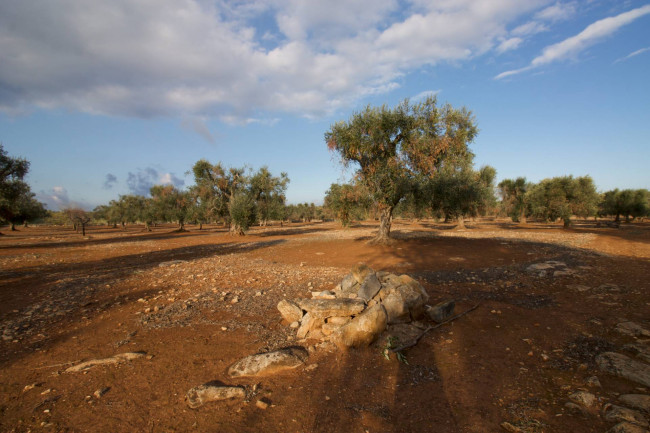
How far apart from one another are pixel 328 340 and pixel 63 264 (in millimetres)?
19195

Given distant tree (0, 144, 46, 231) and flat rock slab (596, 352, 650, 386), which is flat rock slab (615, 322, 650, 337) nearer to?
flat rock slab (596, 352, 650, 386)

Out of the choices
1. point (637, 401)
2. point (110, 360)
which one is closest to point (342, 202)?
point (110, 360)

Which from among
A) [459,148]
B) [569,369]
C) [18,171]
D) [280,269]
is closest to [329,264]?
[280,269]

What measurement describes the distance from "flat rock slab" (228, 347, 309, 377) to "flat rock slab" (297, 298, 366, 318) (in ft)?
4.15

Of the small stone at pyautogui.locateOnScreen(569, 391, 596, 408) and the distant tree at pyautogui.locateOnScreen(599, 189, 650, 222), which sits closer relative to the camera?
the small stone at pyautogui.locateOnScreen(569, 391, 596, 408)

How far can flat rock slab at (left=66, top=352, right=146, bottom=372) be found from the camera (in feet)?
17.2

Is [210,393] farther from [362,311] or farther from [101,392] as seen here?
[362,311]

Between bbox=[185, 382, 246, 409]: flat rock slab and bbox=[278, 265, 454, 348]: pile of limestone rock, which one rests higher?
bbox=[278, 265, 454, 348]: pile of limestone rock

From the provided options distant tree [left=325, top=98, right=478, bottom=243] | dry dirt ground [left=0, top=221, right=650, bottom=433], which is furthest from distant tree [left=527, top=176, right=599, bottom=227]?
dry dirt ground [left=0, top=221, right=650, bottom=433]

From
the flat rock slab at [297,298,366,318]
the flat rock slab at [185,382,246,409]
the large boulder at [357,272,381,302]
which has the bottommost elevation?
the flat rock slab at [185,382,246,409]

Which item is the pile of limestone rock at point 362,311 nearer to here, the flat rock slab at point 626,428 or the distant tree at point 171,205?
the flat rock slab at point 626,428

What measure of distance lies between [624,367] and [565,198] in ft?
132

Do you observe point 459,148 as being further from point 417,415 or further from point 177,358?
point 177,358

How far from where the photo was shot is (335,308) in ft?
22.2
